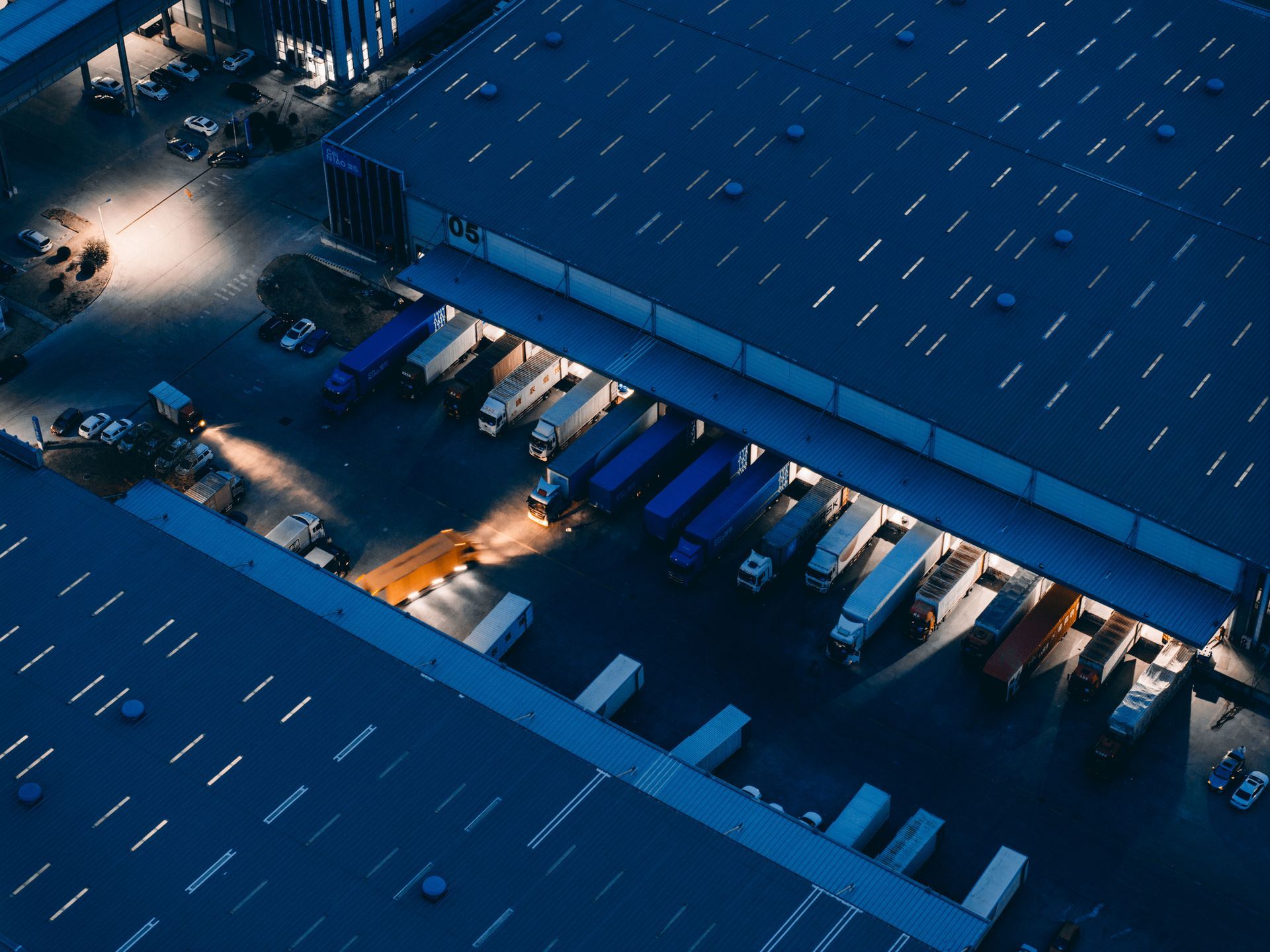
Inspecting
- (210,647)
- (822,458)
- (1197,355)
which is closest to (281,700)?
(210,647)

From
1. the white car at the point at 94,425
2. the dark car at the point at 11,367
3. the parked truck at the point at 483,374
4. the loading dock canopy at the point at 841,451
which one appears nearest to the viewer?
the loading dock canopy at the point at 841,451

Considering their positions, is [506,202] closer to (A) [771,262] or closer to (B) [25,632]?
(A) [771,262]

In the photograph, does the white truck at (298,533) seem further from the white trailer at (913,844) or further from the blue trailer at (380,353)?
the white trailer at (913,844)

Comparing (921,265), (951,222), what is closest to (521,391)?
(921,265)

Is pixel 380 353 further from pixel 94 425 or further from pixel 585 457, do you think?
pixel 94 425

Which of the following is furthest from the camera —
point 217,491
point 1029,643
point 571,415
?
point 571,415

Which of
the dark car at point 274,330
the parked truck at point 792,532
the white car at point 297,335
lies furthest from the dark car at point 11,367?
the parked truck at point 792,532

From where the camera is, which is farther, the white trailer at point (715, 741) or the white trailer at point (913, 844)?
the white trailer at point (715, 741)
